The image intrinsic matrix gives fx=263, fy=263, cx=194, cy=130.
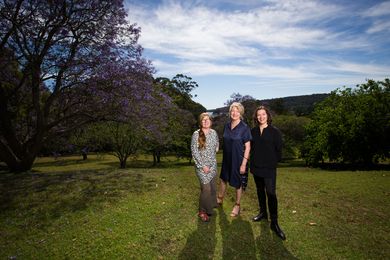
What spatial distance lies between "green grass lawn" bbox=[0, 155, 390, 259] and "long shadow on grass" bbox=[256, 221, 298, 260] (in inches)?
0.9

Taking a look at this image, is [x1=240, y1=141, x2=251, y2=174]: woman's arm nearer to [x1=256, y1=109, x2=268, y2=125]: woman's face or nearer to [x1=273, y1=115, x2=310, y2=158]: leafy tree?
[x1=256, y1=109, x2=268, y2=125]: woman's face

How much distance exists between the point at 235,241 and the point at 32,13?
12542 millimetres

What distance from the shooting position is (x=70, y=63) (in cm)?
1227

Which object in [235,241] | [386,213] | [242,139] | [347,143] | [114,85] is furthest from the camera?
[347,143]

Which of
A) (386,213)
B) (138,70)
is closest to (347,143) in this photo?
(386,213)

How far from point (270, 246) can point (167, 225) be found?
2841mm

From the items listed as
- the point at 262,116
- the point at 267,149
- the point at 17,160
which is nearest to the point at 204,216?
the point at 267,149

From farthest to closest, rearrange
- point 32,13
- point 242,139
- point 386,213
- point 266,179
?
point 32,13 < point 386,213 < point 242,139 < point 266,179

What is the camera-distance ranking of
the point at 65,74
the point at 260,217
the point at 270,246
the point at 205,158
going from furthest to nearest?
the point at 65,74, the point at 260,217, the point at 205,158, the point at 270,246

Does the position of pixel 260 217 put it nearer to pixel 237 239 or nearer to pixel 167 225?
pixel 237 239

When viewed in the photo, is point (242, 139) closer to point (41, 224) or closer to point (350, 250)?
point (350, 250)

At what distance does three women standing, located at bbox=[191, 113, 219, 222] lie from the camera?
7.53 meters

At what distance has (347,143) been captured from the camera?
32156mm

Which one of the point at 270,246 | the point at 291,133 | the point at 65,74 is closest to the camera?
the point at 270,246
